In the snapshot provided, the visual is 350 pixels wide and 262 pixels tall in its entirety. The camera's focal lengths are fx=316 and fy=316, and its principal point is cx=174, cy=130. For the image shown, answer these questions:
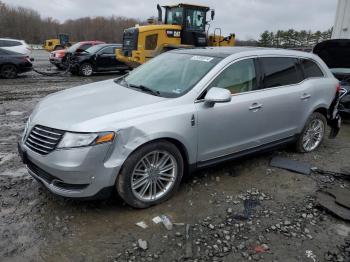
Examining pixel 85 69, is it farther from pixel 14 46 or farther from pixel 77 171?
pixel 77 171

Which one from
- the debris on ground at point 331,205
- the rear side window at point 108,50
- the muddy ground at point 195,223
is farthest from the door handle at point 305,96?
the rear side window at point 108,50

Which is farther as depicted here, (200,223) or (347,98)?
(347,98)

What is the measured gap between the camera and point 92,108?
10.5 feet

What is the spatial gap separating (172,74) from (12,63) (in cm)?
1190

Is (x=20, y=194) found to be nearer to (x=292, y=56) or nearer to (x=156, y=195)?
(x=156, y=195)

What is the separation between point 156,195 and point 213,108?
1.16 meters

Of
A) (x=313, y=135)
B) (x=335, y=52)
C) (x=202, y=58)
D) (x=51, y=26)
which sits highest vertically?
(x=51, y=26)

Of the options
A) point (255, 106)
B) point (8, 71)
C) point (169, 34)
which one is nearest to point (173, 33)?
point (169, 34)

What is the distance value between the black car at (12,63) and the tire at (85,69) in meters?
2.21

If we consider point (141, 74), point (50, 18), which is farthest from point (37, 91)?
point (50, 18)

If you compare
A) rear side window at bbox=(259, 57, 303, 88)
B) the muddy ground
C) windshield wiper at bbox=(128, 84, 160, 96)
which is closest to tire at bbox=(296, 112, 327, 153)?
rear side window at bbox=(259, 57, 303, 88)

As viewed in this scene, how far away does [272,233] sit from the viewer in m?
3.07

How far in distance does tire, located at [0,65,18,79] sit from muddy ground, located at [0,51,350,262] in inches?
414

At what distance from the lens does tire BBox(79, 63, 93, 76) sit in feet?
48.5
